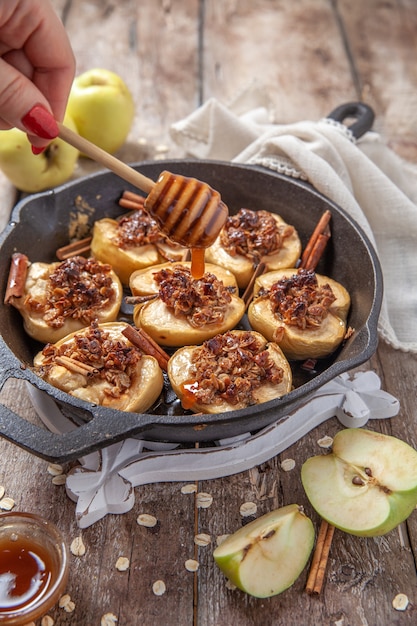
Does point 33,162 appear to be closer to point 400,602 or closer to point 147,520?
point 147,520

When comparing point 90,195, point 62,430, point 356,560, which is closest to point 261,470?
point 356,560

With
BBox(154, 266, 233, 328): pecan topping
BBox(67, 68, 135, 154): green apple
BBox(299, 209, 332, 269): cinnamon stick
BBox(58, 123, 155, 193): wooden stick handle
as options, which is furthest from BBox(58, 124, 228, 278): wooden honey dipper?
BBox(67, 68, 135, 154): green apple

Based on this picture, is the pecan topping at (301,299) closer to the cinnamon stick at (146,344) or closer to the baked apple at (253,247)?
the baked apple at (253,247)

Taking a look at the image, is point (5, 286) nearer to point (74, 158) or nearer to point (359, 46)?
point (74, 158)

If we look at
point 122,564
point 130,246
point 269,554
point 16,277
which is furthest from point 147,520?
point 130,246

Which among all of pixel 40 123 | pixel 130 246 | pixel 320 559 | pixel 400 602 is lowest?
pixel 400 602

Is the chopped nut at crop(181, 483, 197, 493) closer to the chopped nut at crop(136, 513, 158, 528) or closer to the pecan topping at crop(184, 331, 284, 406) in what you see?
the chopped nut at crop(136, 513, 158, 528)
